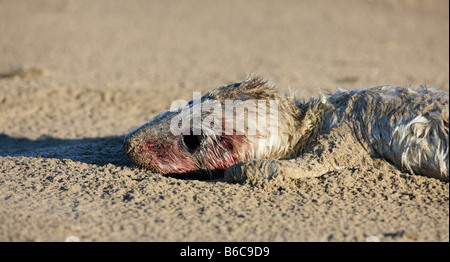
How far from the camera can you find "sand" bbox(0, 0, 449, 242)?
10.8 ft

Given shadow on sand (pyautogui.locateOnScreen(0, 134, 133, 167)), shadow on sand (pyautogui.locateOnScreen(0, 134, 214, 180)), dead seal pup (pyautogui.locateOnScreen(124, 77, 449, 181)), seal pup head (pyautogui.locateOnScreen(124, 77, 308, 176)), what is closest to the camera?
dead seal pup (pyautogui.locateOnScreen(124, 77, 449, 181))

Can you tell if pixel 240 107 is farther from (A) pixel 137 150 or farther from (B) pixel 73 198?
(B) pixel 73 198

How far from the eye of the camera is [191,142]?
4355 mm

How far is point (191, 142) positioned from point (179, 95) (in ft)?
12.0

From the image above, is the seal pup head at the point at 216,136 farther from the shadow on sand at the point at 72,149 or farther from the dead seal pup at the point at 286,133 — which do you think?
the shadow on sand at the point at 72,149

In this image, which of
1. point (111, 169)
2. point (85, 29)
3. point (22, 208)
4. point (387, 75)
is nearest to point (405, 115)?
point (111, 169)

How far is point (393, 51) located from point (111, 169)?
949 centimetres

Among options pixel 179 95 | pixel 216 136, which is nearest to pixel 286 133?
pixel 216 136

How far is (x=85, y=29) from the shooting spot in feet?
44.0

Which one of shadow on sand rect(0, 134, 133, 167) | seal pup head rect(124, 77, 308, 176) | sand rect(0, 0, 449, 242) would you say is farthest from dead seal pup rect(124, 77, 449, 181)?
shadow on sand rect(0, 134, 133, 167)

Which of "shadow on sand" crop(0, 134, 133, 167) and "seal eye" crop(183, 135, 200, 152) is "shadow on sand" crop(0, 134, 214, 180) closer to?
"shadow on sand" crop(0, 134, 133, 167)

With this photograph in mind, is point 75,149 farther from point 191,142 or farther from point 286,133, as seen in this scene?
point 286,133

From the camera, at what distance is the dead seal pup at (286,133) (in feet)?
12.8

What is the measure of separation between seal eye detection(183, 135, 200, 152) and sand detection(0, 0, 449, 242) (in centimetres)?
37
